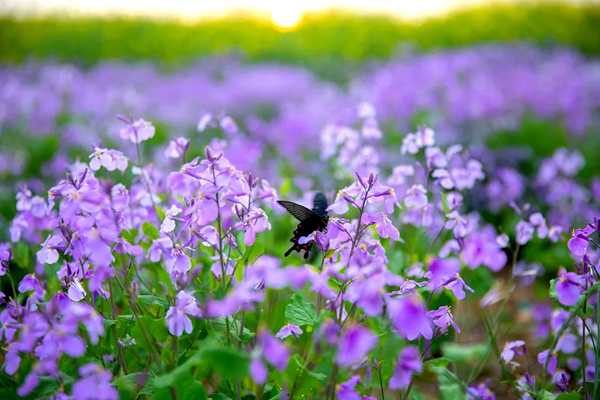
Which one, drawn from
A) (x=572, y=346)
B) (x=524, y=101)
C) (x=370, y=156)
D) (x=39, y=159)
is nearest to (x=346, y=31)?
(x=524, y=101)

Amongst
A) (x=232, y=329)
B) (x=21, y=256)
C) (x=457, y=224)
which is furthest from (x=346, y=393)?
(x=21, y=256)

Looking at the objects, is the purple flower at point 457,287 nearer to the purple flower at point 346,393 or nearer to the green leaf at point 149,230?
the purple flower at point 346,393

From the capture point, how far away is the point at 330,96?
5.88 m

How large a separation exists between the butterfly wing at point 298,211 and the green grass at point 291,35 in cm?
944

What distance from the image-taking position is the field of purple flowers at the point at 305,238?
1.24 m

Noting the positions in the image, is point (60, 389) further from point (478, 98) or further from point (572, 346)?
point (478, 98)

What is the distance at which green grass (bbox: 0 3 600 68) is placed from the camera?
36.7ft

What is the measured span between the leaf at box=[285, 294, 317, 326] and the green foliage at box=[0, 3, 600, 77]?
9501 mm

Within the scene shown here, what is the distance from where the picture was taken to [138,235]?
2.01 meters

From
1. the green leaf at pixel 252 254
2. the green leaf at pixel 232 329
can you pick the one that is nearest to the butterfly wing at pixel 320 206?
the green leaf at pixel 252 254

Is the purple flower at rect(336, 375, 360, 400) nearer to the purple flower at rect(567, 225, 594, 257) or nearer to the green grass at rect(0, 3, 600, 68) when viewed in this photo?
the purple flower at rect(567, 225, 594, 257)

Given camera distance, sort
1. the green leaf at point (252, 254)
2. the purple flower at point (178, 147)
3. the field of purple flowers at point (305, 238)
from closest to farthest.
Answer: the field of purple flowers at point (305, 238) → the green leaf at point (252, 254) → the purple flower at point (178, 147)

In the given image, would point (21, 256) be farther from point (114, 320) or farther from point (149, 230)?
point (114, 320)

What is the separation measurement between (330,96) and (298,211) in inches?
183
